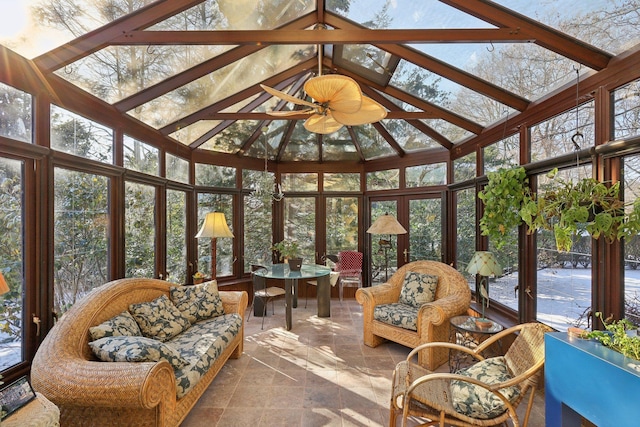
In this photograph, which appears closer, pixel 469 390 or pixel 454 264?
pixel 469 390

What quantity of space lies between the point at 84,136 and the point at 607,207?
14.8 feet

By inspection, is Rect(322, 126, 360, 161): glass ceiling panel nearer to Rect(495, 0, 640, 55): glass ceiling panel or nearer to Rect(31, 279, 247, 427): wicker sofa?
Rect(495, 0, 640, 55): glass ceiling panel

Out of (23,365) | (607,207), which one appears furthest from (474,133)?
(23,365)

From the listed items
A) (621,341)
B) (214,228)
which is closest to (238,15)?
(214,228)

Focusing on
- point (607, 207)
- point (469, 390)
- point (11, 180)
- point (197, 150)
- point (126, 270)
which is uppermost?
point (197, 150)

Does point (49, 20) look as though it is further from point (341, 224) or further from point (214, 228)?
point (341, 224)

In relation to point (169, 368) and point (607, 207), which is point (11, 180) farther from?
point (607, 207)

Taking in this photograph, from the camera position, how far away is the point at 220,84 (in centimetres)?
386

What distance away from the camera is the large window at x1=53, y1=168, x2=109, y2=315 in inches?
108

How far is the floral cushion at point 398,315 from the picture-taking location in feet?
11.4

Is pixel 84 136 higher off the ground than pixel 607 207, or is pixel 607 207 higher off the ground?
pixel 84 136

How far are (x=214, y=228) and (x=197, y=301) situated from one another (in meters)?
1.07

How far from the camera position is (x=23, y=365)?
236cm

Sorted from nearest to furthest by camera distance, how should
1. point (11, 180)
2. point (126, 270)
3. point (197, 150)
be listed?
point (11, 180), point (126, 270), point (197, 150)
